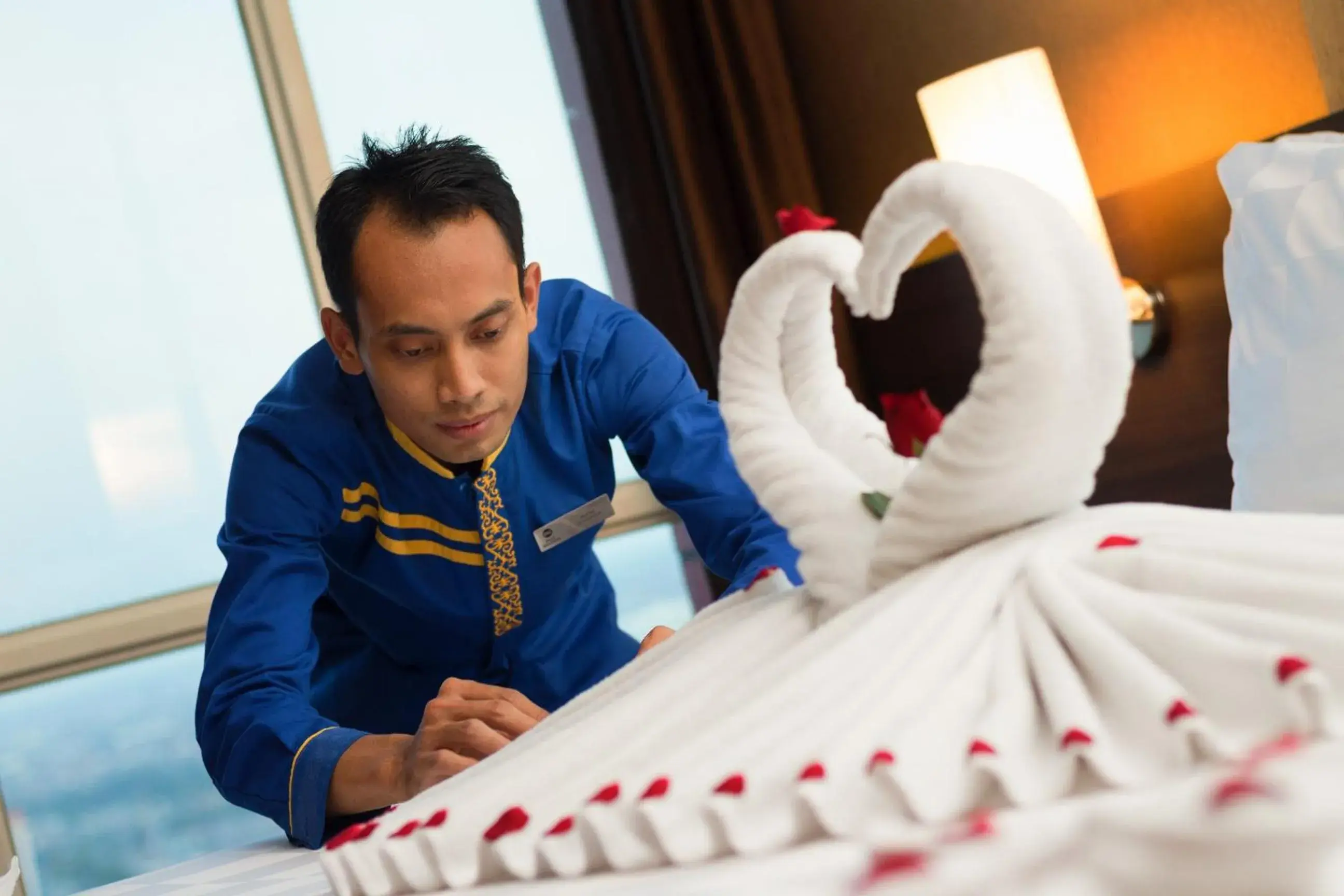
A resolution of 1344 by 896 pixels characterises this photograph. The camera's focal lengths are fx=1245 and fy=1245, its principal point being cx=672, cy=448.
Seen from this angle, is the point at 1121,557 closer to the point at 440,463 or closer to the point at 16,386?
the point at 440,463

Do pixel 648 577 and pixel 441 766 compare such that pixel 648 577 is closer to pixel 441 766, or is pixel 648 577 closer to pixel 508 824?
pixel 441 766

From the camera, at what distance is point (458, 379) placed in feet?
4.80

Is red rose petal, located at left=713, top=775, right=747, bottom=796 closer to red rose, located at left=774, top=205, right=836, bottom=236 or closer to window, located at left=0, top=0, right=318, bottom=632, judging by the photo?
red rose, located at left=774, top=205, right=836, bottom=236

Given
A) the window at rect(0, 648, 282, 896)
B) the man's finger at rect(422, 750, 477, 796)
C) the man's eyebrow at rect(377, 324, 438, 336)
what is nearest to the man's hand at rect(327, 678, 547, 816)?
the man's finger at rect(422, 750, 477, 796)

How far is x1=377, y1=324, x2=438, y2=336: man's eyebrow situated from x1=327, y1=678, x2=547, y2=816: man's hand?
16.5 inches

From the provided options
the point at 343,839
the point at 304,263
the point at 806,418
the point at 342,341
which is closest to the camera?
the point at 343,839

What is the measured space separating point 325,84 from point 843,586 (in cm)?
286

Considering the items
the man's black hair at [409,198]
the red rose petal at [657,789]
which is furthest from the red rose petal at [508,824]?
the man's black hair at [409,198]

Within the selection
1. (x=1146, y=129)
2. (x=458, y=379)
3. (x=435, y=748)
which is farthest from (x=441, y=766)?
(x=1146, y=129)

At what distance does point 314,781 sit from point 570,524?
0.60 meters

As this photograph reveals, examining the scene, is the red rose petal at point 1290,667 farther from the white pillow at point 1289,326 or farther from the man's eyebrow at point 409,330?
the man's eyebrow at point 409,330

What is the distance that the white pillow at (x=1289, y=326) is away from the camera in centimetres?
126

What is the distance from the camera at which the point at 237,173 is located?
3.18 m

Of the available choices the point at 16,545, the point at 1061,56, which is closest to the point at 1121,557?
the point at 1061,56
